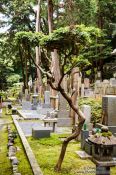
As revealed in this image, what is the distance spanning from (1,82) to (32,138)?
→ 2948cm

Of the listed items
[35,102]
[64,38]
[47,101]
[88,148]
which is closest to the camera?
[64,38]

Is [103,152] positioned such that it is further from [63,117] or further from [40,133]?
[63,117]

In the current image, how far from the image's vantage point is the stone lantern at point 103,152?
7.43 m

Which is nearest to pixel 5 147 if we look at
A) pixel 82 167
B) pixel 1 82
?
pixel 82 167

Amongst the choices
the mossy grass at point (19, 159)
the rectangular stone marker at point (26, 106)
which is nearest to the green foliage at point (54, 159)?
the mossy grass at point (19, 159)

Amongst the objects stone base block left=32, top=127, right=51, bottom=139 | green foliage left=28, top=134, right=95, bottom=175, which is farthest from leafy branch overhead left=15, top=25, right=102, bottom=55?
stone base block left=32, top=127, right=51, bottom=139

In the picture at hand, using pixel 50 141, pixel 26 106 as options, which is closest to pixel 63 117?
pixel 50 141

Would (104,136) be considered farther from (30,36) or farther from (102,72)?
(102,72)

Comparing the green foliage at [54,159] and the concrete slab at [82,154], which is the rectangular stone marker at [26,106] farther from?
the concrete slab at [82,154]

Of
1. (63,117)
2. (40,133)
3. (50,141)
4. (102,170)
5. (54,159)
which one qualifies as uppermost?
(63,117)

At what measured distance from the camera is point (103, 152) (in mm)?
7648

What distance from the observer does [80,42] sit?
9.32m

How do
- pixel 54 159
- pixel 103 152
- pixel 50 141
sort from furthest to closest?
pixel 50 141 < pixel 54 159 < pixel 103 152

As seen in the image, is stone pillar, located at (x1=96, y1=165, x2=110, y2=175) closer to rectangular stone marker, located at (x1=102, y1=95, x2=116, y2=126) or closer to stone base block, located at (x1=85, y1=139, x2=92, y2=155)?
stone base block, located at (x1=85, y1=139, x2=92, y2=155)
